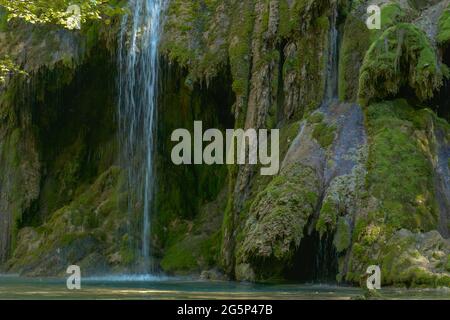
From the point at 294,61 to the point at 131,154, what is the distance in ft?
22.2

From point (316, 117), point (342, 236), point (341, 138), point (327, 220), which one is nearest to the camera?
point (342, 236)

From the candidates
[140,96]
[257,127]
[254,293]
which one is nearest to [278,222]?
[254,293]

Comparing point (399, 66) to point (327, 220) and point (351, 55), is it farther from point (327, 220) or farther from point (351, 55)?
point (327, 220)

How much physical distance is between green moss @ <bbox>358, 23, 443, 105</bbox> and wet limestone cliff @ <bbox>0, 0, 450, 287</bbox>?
0.12ft

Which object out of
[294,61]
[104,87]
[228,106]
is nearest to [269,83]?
[294,61]

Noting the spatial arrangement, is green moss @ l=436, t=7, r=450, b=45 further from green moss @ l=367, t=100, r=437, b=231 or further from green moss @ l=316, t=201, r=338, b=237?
green moss @ l=316, t=201, r=338, b=237

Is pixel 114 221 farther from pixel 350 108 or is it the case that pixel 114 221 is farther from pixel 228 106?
pixel 350 108

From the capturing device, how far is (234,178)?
22.7 metres

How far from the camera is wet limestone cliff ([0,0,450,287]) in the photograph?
18.1 meters

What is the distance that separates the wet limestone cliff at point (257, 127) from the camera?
18.1 meters

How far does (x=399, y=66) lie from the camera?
1969 cm

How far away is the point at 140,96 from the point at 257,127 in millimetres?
5273

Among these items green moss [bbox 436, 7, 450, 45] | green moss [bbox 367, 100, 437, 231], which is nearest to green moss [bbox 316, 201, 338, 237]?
green moss [bbox 367, 100, 437, 231]

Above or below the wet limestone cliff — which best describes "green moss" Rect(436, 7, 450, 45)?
above
